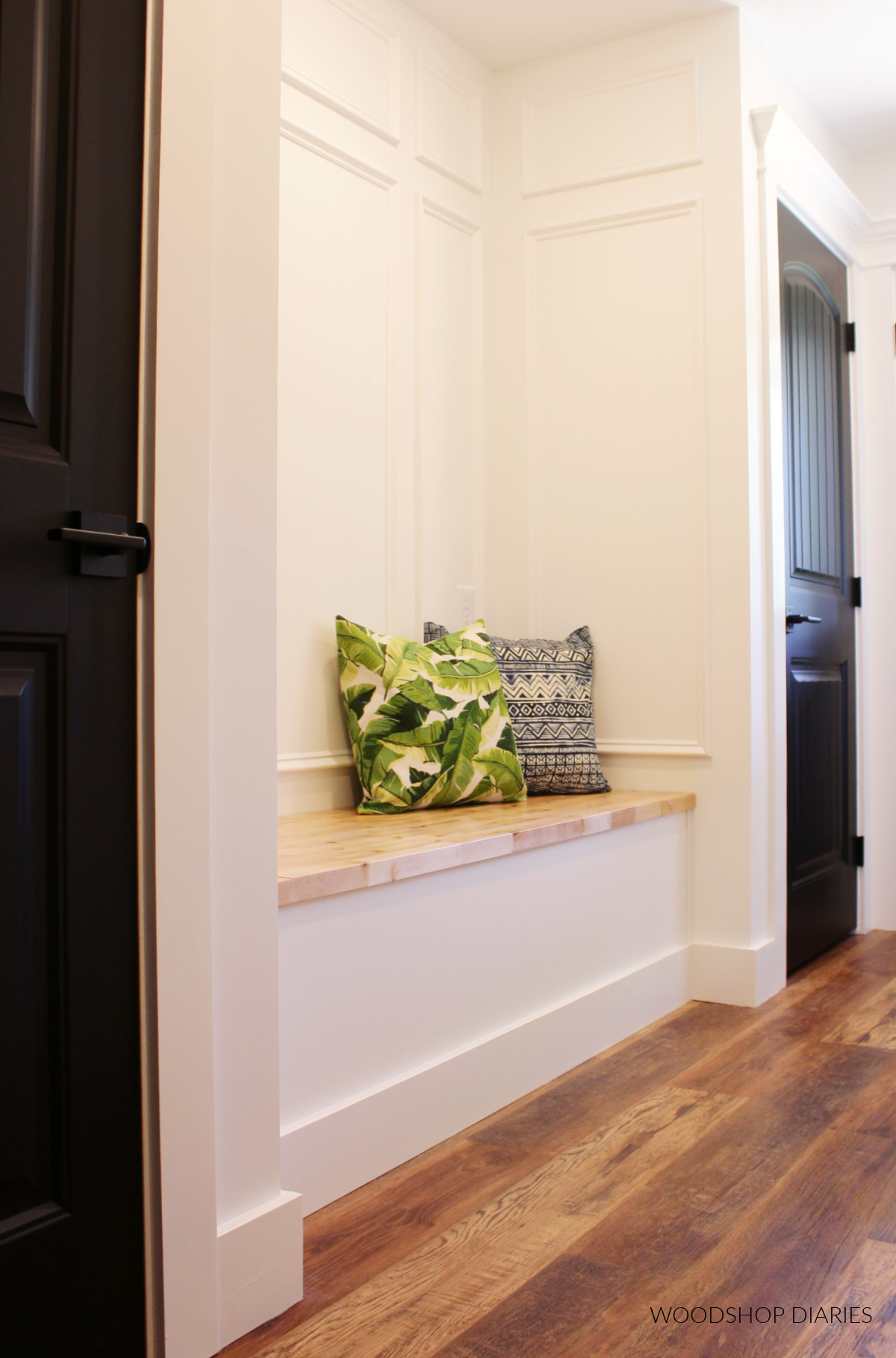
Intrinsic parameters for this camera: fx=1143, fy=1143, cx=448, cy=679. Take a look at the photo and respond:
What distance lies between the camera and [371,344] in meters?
2.84

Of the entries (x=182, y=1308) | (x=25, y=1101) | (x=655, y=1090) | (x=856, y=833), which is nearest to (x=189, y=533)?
(x=25, y=1101)

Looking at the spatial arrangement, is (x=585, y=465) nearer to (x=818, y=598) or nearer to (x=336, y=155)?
(x=818, y=598)

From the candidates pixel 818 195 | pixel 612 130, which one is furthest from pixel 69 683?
pixel 818 195

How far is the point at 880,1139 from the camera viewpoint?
203cm

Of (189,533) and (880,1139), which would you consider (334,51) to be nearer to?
(189,533)

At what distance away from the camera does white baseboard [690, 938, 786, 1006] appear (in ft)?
9.76

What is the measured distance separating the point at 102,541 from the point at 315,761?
1.39 meters

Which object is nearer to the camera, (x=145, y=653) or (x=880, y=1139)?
(x=145, y=653)

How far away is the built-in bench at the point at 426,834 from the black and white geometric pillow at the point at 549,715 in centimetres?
8

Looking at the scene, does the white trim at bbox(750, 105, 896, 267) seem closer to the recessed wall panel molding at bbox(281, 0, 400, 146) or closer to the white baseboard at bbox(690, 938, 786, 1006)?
the recessed wall panel molding at bbox(281, 0, 400, 146)

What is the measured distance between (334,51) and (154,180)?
5.30ft

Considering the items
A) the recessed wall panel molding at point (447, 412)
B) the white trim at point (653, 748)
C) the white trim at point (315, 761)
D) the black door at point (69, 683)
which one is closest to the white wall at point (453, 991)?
the white trim at point (653, 748)

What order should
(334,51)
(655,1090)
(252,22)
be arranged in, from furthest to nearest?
(334,51) < (655,1090) < (252,22)

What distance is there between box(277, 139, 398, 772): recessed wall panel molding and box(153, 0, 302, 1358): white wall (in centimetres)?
105
